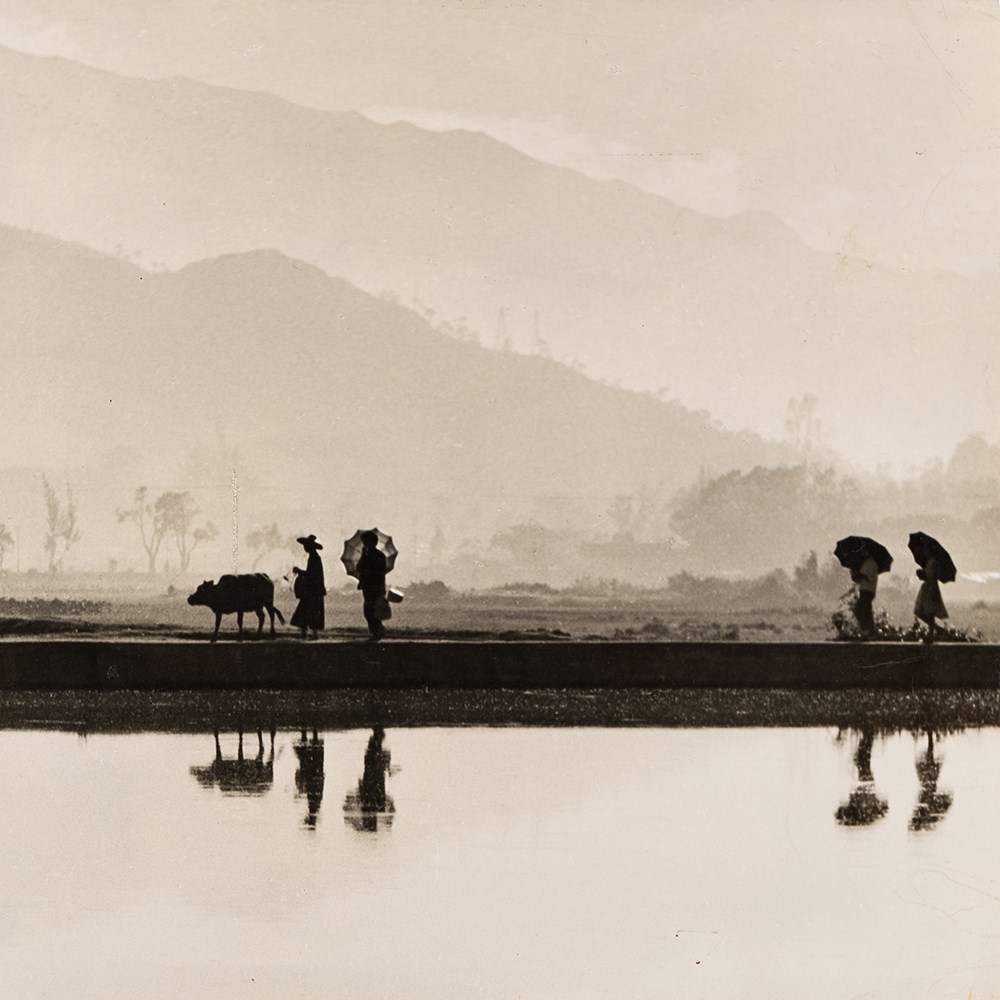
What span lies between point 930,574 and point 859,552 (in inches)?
35.3

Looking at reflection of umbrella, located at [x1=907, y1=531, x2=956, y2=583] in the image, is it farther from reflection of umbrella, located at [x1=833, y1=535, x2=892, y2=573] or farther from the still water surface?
the still water surface

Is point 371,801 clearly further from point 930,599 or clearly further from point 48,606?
point 48,606

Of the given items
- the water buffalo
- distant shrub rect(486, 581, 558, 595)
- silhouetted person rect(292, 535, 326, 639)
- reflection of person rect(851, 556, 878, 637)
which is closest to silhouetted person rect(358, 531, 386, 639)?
silhouetted person rect(292, 535, 326, 639)

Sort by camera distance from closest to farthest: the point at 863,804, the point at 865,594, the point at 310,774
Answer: the point at 863,804, the point at 310,774, the point at 865,594

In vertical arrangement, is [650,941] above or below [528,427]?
below

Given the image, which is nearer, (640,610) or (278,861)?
(278,861)

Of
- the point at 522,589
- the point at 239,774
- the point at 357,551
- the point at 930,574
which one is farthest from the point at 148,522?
the point at 239,774

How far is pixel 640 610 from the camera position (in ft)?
207

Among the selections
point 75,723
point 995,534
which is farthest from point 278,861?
point 995,534

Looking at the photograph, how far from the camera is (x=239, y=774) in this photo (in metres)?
10.0

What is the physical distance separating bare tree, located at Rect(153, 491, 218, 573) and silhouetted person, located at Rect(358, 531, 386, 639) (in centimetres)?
3363

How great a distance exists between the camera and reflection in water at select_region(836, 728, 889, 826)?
863 centimetres

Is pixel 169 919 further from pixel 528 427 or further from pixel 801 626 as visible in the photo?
pixel 528 427

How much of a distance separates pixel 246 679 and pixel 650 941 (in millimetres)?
9837
